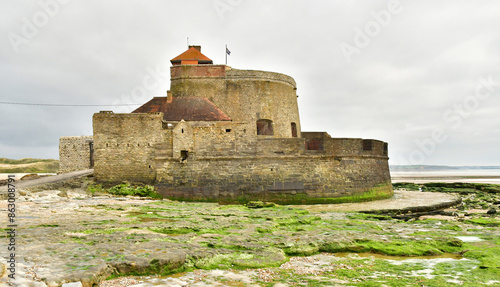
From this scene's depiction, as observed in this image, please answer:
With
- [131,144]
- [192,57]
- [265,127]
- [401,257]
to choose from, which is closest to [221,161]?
[131,144]

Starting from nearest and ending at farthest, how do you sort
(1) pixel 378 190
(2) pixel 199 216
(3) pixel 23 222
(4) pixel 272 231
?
(3) pixel 23 222
(4) pixel 272 231
(2) pixel 199 216
(1) pixel 378 190

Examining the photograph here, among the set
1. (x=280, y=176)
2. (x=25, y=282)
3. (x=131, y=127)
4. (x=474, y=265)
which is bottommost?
A: (x=474, y=265)

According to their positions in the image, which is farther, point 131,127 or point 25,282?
point 131,127

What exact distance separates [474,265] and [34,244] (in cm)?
698

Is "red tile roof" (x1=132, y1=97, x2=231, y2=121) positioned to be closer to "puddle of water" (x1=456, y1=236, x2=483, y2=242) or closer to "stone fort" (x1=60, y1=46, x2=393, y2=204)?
"stone fort" (x1=60, y1=46, x2=393, y2=204)

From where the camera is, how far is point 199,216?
428 inches

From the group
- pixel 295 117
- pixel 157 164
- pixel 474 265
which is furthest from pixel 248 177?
pixel 474 265

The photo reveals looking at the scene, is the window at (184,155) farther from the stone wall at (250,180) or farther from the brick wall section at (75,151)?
the brick wall section at (75,151)

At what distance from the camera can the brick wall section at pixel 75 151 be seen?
21922mm

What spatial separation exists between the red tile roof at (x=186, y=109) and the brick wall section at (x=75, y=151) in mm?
4588

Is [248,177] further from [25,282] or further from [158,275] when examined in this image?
[25,282]

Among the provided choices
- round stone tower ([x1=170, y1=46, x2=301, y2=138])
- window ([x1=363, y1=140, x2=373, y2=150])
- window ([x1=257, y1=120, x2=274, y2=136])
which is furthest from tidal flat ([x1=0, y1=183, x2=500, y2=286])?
round stone tower ([x1=170, y1=46, x2=301, y2=138])

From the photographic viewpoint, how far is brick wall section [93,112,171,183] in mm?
16312

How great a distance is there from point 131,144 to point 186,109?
134 inches
